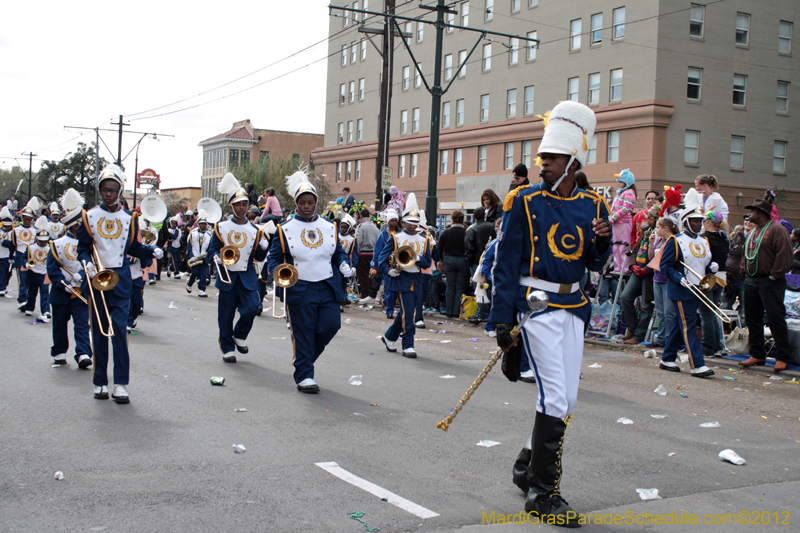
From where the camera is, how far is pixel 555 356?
14.4 ft

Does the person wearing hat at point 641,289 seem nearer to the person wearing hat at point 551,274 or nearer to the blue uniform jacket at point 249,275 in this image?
the blue uniform jacket at point 249,275

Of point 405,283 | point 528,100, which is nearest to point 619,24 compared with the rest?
point 528,100

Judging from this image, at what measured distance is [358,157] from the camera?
57719 mm

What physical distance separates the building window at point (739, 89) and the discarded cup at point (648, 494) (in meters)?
37.2

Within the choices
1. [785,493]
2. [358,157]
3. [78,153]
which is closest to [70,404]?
[785,493]

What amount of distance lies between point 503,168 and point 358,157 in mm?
16554

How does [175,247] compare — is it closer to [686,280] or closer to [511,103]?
[686,280]

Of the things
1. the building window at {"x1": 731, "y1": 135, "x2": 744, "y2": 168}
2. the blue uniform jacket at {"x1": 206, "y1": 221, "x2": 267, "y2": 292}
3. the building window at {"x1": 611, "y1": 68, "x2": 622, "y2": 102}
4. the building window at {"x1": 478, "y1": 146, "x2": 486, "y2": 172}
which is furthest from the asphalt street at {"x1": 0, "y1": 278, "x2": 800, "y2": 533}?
the building window at {"x1": 478, "y1": 146, "x2": 486, "y2": 172}

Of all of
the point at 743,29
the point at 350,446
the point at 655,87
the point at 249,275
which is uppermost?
the point at 743,29

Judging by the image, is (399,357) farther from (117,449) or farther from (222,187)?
(117,449)

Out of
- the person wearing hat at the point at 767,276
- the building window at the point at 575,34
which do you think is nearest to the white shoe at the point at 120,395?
the person wearing hat at the point at 767,276

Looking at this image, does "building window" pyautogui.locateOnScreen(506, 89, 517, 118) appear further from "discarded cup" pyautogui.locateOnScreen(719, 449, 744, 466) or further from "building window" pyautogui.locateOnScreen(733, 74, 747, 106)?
"discarded cup" pyautogui.locateOnScreen(719, 449, 744, 466)

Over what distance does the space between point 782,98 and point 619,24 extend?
925 cm

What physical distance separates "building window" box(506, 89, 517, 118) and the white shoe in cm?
3875
